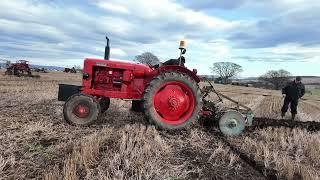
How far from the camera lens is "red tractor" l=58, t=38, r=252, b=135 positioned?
28.9 feet

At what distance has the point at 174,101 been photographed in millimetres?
9117

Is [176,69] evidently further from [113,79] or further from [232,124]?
[232,124]

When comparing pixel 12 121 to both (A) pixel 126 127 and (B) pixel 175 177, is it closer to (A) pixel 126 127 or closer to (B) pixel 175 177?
(A) pixel 126 127

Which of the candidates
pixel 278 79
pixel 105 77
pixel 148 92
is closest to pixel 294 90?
pixel 148 92

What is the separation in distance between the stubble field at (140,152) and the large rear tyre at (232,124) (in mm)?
185

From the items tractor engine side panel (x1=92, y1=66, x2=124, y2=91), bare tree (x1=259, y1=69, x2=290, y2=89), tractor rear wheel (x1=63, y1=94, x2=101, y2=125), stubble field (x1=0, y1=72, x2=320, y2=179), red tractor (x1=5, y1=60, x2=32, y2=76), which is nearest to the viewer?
stubble field (x1=0, y1=72, x2=320, y2=179)

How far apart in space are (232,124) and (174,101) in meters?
1.35

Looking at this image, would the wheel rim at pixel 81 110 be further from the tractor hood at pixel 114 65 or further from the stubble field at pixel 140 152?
the tractor hood at pixel 114 65

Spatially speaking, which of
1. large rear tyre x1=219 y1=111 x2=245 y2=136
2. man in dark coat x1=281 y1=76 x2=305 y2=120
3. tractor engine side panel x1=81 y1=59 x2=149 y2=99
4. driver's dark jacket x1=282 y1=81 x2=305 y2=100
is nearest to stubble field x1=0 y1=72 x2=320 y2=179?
large rear tyre x1=219 y1=111 x2=245 y2=136

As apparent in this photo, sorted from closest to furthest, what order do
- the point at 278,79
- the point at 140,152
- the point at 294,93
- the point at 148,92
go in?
the point at 140,152 → the point at 148,92 → the point at 294,93 → the point at 278,79

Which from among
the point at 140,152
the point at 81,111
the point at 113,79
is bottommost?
the point at 140,152

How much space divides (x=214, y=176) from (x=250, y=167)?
89 cm

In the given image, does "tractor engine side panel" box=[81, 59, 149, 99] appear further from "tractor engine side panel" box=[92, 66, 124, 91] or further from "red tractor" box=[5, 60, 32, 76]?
"red tractor" box=[5, 60, 32, 76]

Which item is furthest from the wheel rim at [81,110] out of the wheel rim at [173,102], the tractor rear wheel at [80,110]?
Result: the wheel rim at [173,102]
